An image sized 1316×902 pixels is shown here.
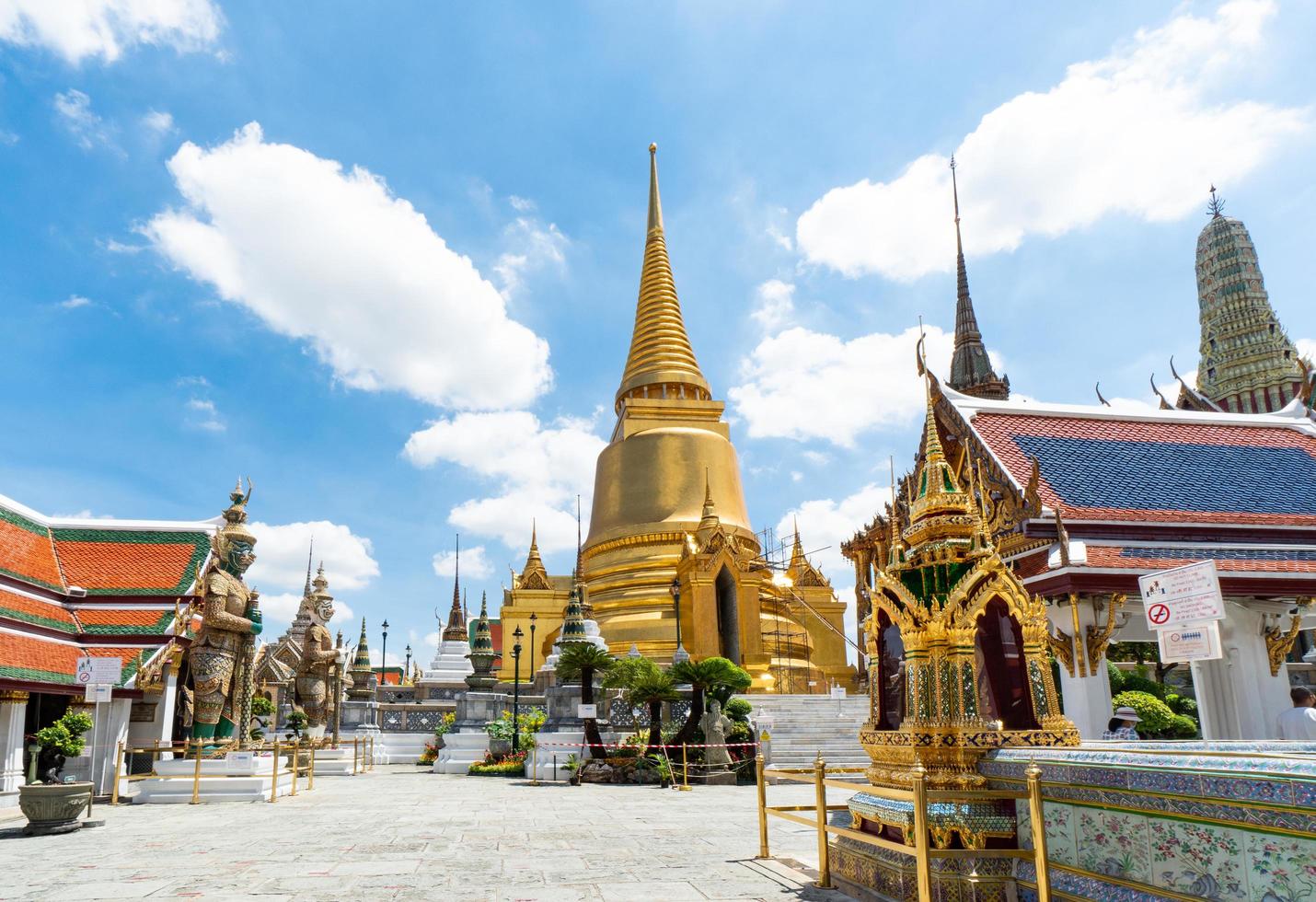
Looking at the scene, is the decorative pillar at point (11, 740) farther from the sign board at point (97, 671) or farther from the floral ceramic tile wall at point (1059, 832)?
the floral ceramic tile wall at point (1059, 832)

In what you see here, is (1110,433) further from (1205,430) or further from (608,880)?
(608,880)

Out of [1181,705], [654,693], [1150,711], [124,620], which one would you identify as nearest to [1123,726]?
[654,693]

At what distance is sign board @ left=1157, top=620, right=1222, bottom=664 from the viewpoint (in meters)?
8.01

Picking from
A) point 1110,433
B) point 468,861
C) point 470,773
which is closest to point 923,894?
point 468,861

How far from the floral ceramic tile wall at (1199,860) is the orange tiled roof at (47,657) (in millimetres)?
15845

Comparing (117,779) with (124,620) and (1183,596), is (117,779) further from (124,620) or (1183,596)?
(1183,596)

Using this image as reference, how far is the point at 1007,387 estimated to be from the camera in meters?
55.3

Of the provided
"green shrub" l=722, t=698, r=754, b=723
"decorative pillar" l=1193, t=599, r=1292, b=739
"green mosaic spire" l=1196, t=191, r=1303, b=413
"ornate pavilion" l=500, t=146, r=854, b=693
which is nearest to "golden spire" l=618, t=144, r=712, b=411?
"ornate pavilion" l=500, t=146, r=854, b=693

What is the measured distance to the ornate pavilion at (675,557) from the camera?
1169 inches

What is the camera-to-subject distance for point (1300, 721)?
674 cm

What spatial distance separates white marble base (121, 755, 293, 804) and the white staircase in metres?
10.6

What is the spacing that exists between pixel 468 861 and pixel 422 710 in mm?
23092

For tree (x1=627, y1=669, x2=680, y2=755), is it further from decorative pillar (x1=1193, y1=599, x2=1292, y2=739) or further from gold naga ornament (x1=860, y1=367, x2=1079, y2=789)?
gold naga ornament (x1=860, y1=367, x2=1079, y2=789)

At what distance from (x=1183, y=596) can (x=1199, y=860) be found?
5.51 m
